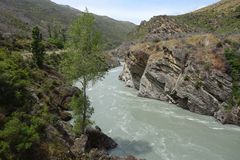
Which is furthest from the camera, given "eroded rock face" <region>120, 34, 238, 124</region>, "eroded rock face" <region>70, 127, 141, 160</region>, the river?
"eroded rock face" <region>120, 34, 238, 124</region>

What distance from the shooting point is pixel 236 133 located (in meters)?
38.0

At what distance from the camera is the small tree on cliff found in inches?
1257

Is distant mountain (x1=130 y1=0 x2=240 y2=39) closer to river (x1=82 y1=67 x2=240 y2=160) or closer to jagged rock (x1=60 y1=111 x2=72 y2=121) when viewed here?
river (x1=82 y1=67 x2=240 y2=160)

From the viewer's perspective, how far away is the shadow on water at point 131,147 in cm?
3140

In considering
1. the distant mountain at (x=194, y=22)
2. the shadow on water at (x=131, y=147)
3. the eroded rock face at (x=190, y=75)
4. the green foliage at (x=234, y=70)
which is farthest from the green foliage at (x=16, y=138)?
the distant mountain at (x=194, y=22)

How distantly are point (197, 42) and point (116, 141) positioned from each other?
26312 millimetres

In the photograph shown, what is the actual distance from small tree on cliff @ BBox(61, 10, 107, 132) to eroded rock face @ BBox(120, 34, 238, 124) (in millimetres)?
18954

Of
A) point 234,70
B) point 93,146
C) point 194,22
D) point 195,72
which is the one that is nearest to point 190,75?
point 195,72

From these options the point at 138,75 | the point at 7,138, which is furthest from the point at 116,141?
the point at 138,75

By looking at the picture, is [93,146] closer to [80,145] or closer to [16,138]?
[80,145]

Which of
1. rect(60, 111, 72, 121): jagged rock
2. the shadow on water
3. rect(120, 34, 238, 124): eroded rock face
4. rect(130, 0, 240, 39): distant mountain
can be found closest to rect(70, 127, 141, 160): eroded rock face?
the shadow on water

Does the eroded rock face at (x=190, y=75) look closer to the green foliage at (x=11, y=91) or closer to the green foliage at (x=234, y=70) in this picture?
the green foliage at (x=234, y=70)

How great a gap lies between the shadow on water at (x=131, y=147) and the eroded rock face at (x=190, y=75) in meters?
13.4

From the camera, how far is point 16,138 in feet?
71.5
